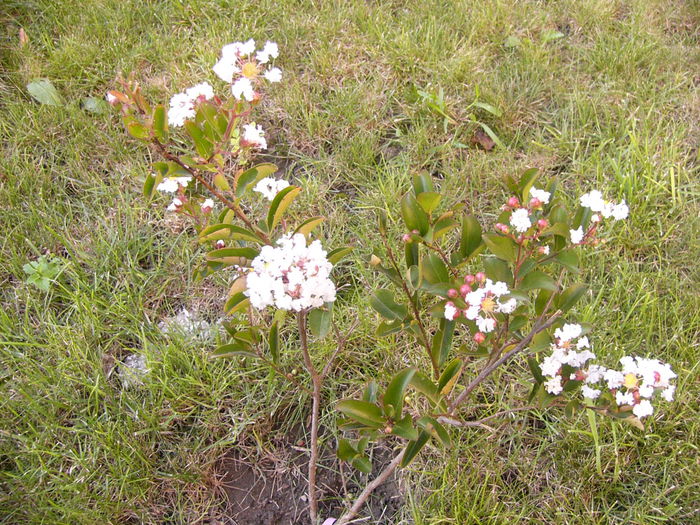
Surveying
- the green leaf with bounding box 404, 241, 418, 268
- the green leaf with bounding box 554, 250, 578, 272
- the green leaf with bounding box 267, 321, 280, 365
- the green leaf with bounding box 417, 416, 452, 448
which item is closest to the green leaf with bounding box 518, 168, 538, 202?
the green leaf with bounding box 554, 250, 578, 272

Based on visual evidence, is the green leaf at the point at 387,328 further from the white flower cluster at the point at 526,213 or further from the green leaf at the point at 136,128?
the green leaf at the point at 136,128

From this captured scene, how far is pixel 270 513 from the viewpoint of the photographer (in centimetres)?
146

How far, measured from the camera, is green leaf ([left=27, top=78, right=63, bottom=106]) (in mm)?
2229

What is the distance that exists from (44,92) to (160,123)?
146 centimetres

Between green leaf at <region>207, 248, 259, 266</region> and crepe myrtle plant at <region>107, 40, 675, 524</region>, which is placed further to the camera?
green leaf at <region>207, 248, 259, 266</region>

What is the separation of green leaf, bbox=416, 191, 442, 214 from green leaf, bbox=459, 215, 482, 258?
0.06 metres

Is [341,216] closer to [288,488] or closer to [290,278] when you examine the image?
[288,488]

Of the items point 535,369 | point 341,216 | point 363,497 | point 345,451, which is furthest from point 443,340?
point 341,216

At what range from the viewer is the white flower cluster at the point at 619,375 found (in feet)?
3.41

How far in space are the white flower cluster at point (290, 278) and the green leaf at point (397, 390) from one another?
0.71ft

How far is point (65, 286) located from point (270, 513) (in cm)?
92

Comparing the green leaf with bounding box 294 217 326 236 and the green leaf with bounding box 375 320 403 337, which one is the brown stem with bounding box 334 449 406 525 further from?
the green leaf with bounding box 294 217 326 236

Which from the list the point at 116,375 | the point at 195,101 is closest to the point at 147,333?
the point at 116,375

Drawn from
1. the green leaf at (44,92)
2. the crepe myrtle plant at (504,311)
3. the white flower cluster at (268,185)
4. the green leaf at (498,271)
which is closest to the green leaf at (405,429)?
the crepe myrtle plant at (504,311)
